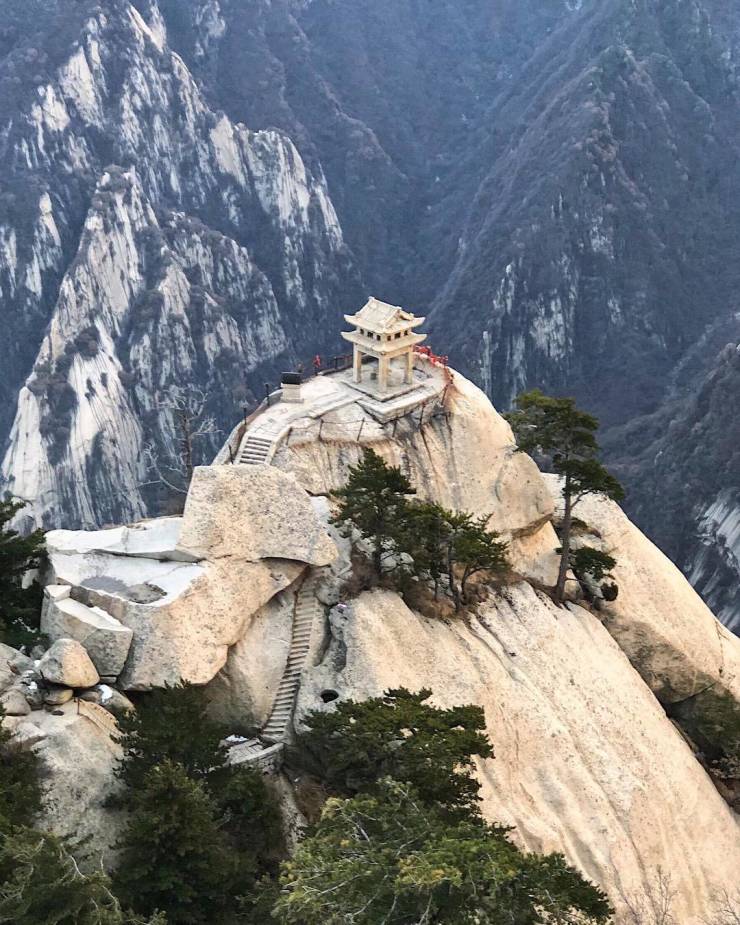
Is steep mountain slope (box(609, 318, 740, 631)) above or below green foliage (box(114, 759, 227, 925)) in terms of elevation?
above

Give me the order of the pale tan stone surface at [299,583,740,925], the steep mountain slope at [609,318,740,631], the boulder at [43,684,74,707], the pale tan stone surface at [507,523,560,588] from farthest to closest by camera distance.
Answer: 1. the steep mountain slope at [609,318,740,631]
2. the pale tan stone surface at [507,523,560,588]
3. the pale tan stone surface at [299,583,740,925]
4. the boulder at [43,684,74,707]

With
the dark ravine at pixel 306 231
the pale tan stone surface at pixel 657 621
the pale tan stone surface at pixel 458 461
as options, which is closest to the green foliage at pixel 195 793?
the pale tan stone surface at pixel 458 461

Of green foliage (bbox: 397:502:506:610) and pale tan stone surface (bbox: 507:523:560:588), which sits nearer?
green foliage (bbox: 397:502:506:610)

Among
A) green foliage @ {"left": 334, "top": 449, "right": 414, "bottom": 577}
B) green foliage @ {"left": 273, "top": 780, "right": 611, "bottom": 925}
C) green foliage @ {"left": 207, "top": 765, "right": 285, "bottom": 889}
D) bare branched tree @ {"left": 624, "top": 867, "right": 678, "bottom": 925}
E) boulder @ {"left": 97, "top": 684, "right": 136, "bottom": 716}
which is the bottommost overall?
bare branched tree @ {"left": 624, "top": 867, "right": 678, "bottom": 925}

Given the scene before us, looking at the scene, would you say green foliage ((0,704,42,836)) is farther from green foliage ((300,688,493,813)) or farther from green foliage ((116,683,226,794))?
green foliage ((300,688,493,813))

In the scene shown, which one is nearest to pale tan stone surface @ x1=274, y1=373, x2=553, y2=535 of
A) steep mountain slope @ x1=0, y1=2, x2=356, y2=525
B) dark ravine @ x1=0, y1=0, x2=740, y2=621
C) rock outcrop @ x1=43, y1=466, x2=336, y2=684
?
rock outcrop @ x1=43, y1=466, x2=336, y2=684

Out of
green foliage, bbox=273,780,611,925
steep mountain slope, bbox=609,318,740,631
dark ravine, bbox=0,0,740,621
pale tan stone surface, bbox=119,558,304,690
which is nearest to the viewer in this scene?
green foliage, bbox=273,780,611,925

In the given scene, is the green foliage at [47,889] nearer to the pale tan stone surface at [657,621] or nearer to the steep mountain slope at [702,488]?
the pale tan stone surface at [657,621]
